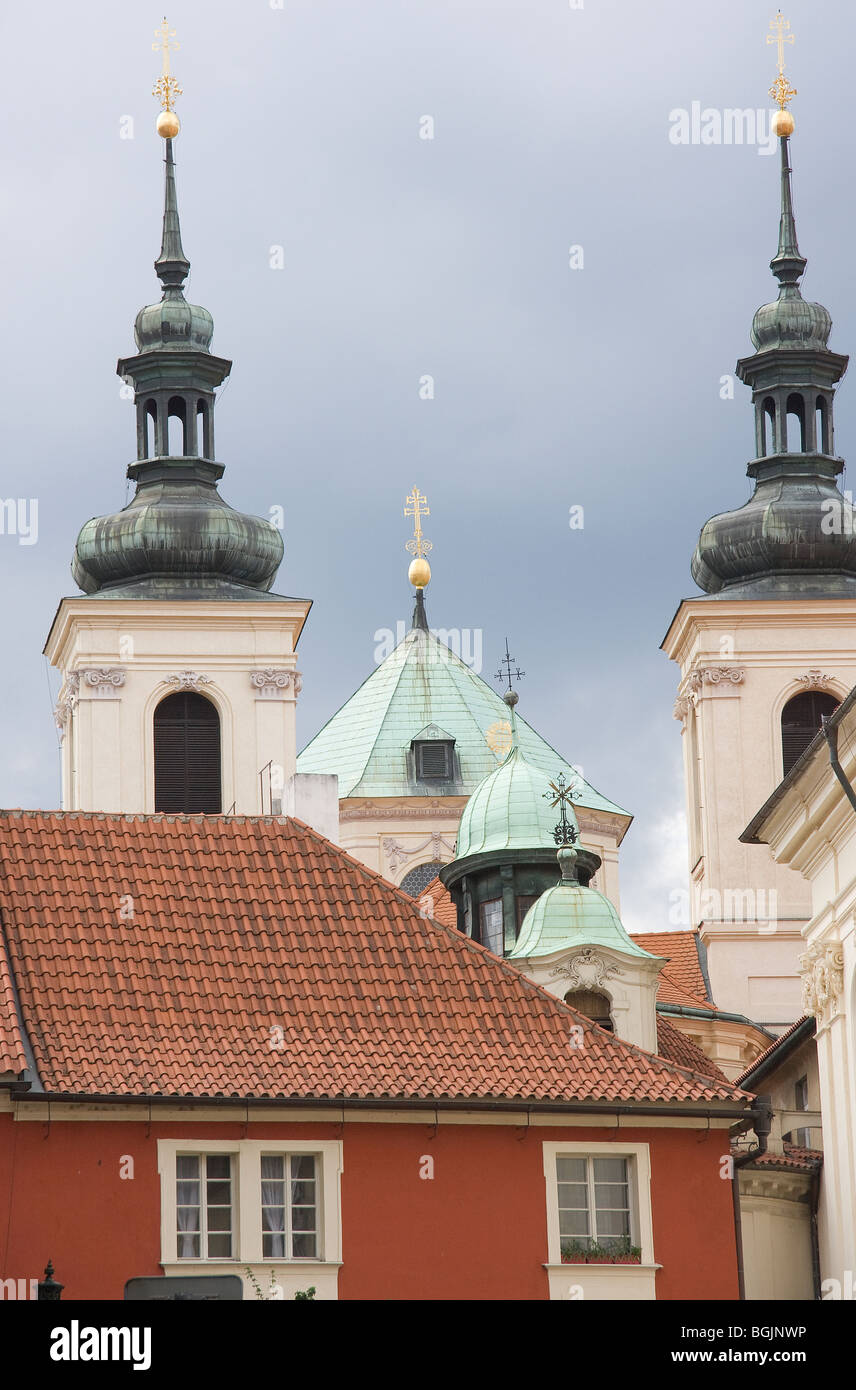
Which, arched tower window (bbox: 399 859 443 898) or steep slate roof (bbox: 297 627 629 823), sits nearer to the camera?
arched tower window (bbox: 399 859 443 898)

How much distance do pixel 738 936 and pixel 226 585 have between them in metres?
10.9

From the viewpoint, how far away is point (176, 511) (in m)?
56.7

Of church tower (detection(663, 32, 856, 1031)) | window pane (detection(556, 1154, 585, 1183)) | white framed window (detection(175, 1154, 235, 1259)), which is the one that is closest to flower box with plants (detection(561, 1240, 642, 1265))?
window pane (detection(556, 1154, 585, 1183))

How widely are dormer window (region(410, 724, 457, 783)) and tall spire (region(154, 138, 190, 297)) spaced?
1130cm

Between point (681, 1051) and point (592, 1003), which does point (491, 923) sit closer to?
point (681, 1051)

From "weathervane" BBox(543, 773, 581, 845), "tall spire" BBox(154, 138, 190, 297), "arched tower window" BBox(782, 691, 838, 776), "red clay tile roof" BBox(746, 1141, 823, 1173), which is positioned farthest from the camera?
"tall spire" BBox(154, 138, 190, 297)

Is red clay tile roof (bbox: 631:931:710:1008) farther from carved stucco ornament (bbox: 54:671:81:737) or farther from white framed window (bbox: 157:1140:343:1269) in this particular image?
white framed window (bbox: 157:1140:343:1269)

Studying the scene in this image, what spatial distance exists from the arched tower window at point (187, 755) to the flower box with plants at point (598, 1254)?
82.3 ft

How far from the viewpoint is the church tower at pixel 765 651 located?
2178 inches

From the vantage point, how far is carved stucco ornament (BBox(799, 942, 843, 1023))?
32531 mm

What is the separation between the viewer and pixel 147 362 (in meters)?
57.9

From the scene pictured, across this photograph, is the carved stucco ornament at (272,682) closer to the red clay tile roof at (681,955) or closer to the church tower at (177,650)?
the church tower at (177,650)
